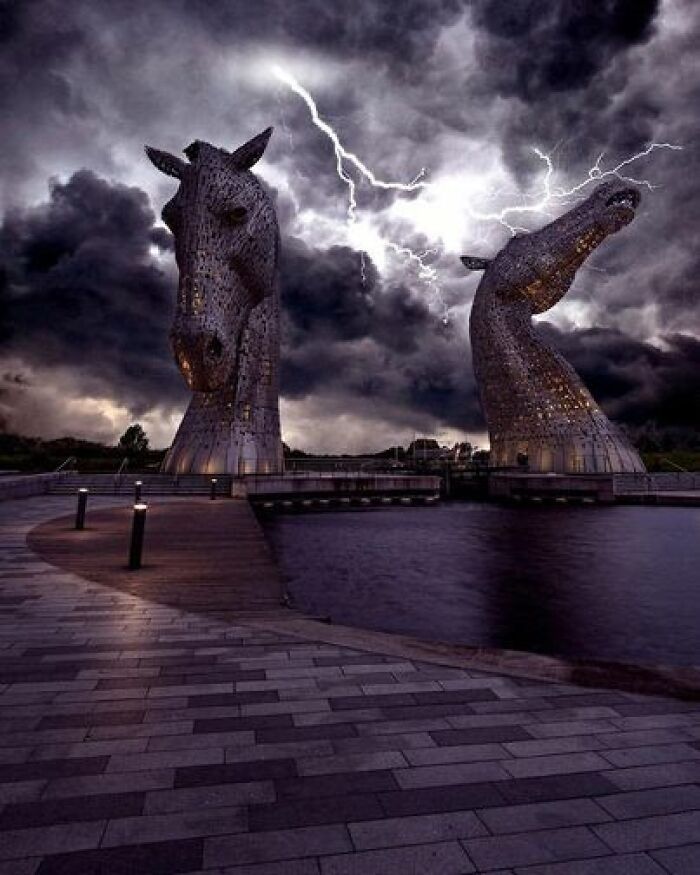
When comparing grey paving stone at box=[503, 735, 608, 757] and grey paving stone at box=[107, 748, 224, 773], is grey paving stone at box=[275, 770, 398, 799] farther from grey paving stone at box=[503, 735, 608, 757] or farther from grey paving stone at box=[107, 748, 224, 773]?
grey paving stone at box=[503, 735, 608, 757]

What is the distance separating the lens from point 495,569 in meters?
12.2

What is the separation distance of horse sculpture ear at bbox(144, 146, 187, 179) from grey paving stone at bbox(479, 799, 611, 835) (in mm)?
27216

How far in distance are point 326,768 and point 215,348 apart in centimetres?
2232

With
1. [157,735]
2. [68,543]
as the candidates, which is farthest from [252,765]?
[68,543]

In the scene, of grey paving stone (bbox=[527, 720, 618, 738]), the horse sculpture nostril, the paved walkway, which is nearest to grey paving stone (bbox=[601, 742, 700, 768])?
the paved walkway

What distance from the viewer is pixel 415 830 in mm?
2262

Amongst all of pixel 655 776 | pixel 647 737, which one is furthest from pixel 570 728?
pixel 655 776

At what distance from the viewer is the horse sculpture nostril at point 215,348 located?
23.2 meters

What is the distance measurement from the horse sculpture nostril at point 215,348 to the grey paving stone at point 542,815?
22304 mm

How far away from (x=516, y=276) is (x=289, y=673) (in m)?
34.4

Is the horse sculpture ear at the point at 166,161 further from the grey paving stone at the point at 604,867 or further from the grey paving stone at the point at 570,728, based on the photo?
the grey paving stone at the point at 604,867

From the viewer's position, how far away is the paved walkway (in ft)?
6.96

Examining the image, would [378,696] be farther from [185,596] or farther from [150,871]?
[185,596]

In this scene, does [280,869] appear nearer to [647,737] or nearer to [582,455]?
[647,737]
